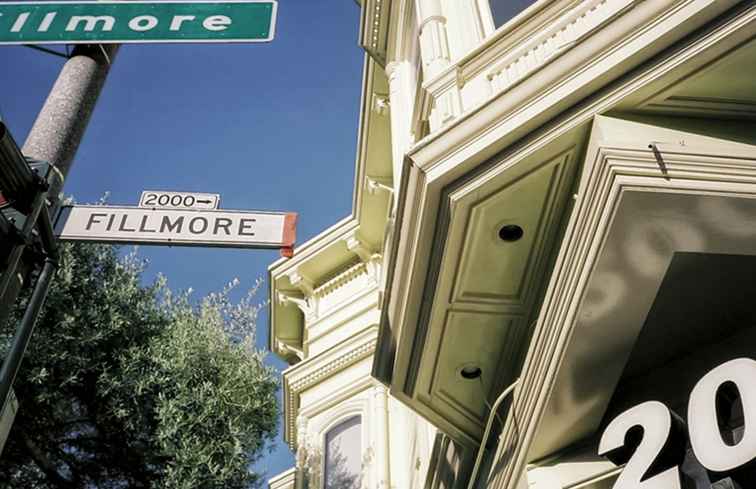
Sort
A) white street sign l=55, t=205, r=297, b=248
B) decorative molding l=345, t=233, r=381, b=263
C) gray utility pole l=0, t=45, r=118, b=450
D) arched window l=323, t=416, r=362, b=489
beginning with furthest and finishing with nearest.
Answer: decorative molding l=345, t=233, r=381, b=263 → arched window l=323, t=416, r=362, b=489 → white street sign l=55, t=205, r=297, b=248 → gray utility pole l=0, t=45, r=118, b=450

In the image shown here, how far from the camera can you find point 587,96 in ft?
14.3

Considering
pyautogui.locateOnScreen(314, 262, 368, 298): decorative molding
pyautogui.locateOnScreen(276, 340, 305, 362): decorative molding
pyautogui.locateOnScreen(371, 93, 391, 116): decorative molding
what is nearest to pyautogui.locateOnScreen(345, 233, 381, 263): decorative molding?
pyautogui.locateOnScreen(314, 262, 368, 298): decorative molding

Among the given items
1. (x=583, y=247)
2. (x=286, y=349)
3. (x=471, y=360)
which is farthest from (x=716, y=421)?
(x=286, y=349)

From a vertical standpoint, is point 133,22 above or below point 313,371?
below

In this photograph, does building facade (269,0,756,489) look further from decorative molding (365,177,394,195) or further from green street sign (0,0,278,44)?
decorative molding (365,177,394,195)

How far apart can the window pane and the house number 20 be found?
13.6 feet

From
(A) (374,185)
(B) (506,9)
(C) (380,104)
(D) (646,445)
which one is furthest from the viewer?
(A) (374,185)

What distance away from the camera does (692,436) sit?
3852 millimetres

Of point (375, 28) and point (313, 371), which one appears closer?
point (375, 28)

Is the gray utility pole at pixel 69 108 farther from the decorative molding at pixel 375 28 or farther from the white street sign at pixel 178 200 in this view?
the decorative molding at pixel 375 28

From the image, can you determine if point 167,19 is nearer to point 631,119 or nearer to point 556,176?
point 556,176

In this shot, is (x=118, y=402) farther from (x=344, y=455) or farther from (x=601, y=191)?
(x=601, y=191)

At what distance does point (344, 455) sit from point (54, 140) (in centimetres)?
831

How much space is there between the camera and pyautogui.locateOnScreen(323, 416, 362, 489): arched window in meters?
10.6
